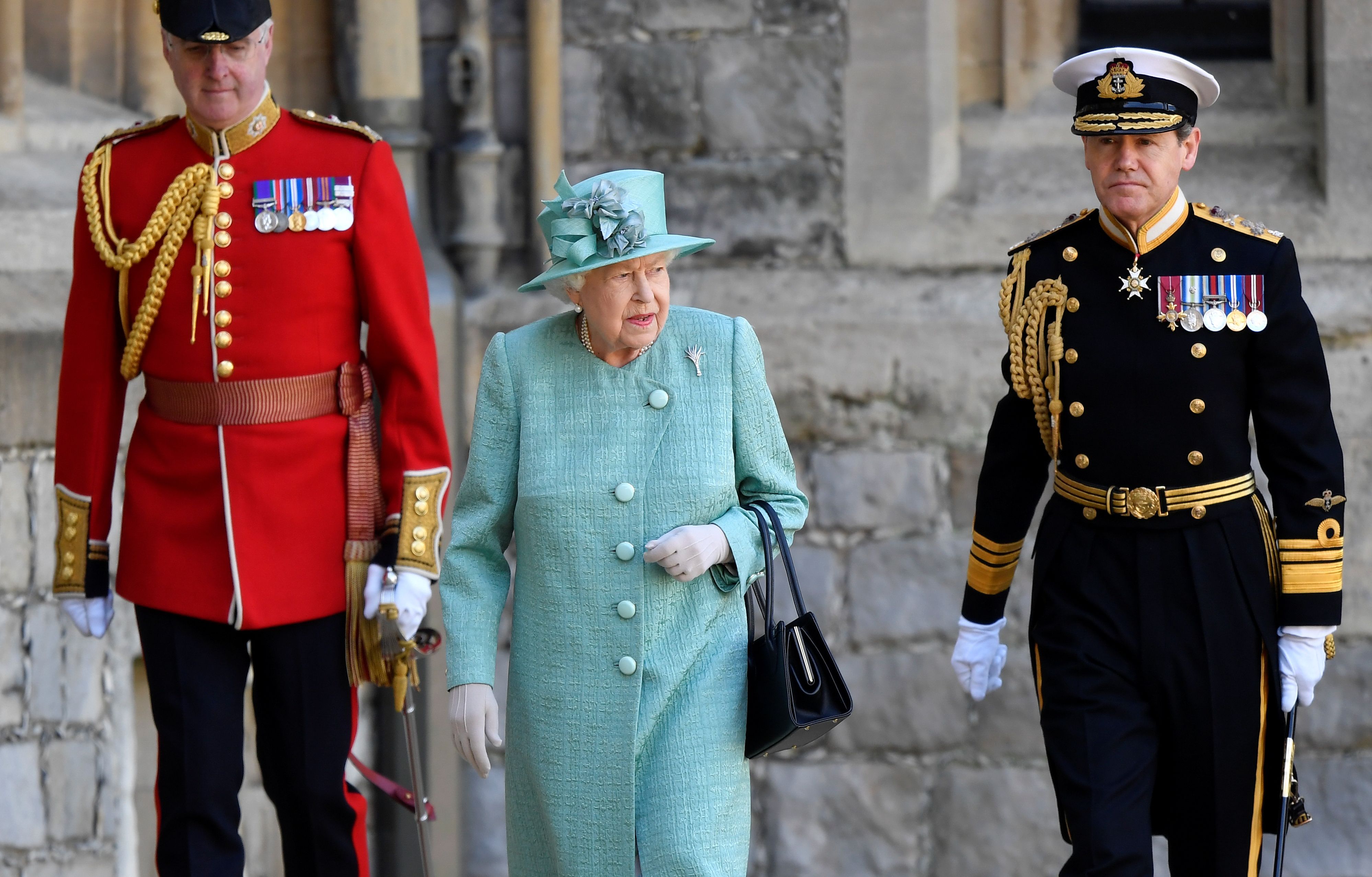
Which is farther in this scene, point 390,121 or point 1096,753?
point 390,121

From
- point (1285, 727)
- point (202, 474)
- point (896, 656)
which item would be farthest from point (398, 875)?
point (1285, 727)

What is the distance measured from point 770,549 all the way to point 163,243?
1.34 metres

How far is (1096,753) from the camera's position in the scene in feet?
10.3

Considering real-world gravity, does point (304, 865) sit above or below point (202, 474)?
below

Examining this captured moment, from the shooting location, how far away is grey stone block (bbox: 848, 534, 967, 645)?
4.81 meters

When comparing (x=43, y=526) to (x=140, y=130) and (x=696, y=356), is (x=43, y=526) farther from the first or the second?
(x=696, y=356)

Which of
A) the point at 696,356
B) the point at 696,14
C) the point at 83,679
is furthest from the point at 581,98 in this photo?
the point at 696,356

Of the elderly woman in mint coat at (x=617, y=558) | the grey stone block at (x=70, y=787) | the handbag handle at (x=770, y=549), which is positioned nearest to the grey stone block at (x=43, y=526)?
the grey stone block at (x=70, y=787)

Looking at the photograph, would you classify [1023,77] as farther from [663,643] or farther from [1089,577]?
[663,643]

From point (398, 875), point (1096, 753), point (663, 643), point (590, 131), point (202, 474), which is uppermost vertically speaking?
point (590, 131)

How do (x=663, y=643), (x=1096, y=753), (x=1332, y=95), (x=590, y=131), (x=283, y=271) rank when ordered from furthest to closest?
(x=590, y=131), (x=1332, y=95), (x=283, y=271), (x=1096, y=753), (x=663, y=643)

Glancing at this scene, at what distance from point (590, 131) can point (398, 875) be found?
2166 mm

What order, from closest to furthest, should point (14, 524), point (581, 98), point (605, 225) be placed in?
point (605, 225) < point (14, 524) < point (581, 98)

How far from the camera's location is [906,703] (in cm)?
484
